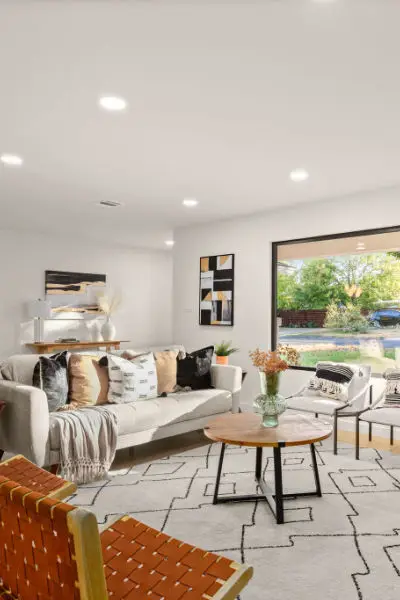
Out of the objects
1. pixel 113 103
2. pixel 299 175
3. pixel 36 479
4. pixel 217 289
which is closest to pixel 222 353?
pixel 217 289

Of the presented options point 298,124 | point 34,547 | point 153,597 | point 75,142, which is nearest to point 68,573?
point 34,547

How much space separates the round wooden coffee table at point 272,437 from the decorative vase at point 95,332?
17.8 ft

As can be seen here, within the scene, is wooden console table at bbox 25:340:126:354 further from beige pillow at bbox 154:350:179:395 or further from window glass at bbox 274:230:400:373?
window glass at bbox 274:230:400:373

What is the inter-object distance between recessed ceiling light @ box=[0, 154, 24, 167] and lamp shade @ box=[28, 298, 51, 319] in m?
3.74

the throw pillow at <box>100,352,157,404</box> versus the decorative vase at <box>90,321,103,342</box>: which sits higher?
the decorative vase at <box>90,321,103,342</box>

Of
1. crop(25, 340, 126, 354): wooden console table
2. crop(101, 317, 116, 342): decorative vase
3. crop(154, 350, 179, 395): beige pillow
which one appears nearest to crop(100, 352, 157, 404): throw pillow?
crop(154, 350, 179, 395): beige pillow

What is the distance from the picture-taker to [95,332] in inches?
338

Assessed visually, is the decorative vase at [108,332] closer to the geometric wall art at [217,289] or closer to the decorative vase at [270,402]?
the geometric wall art at [217,289]

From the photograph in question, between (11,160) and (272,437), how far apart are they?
2.96m

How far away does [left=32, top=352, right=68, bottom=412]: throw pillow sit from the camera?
3738 mm

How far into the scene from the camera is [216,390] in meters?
4.79

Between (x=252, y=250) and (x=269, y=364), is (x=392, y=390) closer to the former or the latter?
(x=269, y=364)

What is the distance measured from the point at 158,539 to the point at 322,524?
5.11 ft

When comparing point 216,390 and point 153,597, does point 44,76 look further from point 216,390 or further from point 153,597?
point 216,390
